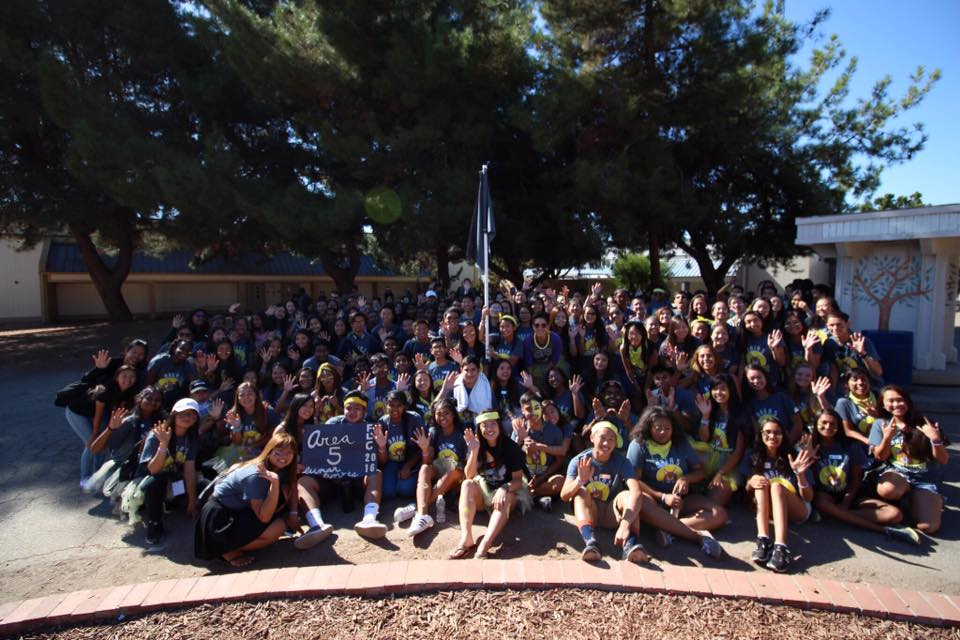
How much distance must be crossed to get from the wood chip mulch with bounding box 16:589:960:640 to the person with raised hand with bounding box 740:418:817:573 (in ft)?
2.84

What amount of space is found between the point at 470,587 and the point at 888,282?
338 inches

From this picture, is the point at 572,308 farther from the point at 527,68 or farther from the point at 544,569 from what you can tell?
the point at 527,68

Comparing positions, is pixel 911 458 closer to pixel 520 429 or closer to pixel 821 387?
pixel 821 387

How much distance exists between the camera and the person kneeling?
141 inches

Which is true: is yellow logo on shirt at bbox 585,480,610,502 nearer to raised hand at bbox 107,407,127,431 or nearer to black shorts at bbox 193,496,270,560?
black shorts at bbox 193,496,270,560

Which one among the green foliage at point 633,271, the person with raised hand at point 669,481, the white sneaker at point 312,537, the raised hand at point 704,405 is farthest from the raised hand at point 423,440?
the green foliage at point 633,271

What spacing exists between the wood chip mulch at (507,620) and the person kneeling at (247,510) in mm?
564

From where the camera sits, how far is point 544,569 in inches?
131

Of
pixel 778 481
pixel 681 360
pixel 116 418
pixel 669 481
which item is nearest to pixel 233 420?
pixel 116 418

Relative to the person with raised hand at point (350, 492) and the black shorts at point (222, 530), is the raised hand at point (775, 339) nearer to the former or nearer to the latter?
the person with raised hand at point (350, 492)

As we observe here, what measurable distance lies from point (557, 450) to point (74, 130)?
13.0 meters

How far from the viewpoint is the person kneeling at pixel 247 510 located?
11.8 ft

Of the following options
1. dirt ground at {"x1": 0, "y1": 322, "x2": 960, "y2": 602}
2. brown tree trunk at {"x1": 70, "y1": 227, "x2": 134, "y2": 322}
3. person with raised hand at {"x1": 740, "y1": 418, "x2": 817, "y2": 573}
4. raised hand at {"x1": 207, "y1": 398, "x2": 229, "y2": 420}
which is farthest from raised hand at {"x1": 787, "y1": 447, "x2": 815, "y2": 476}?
brown tree trunk at {"x1": 70, "y1": 227, "x2": 134, "y2": 322}

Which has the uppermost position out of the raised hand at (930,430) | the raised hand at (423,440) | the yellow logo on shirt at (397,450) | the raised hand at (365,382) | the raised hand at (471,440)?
the raised hand at (365,382)
